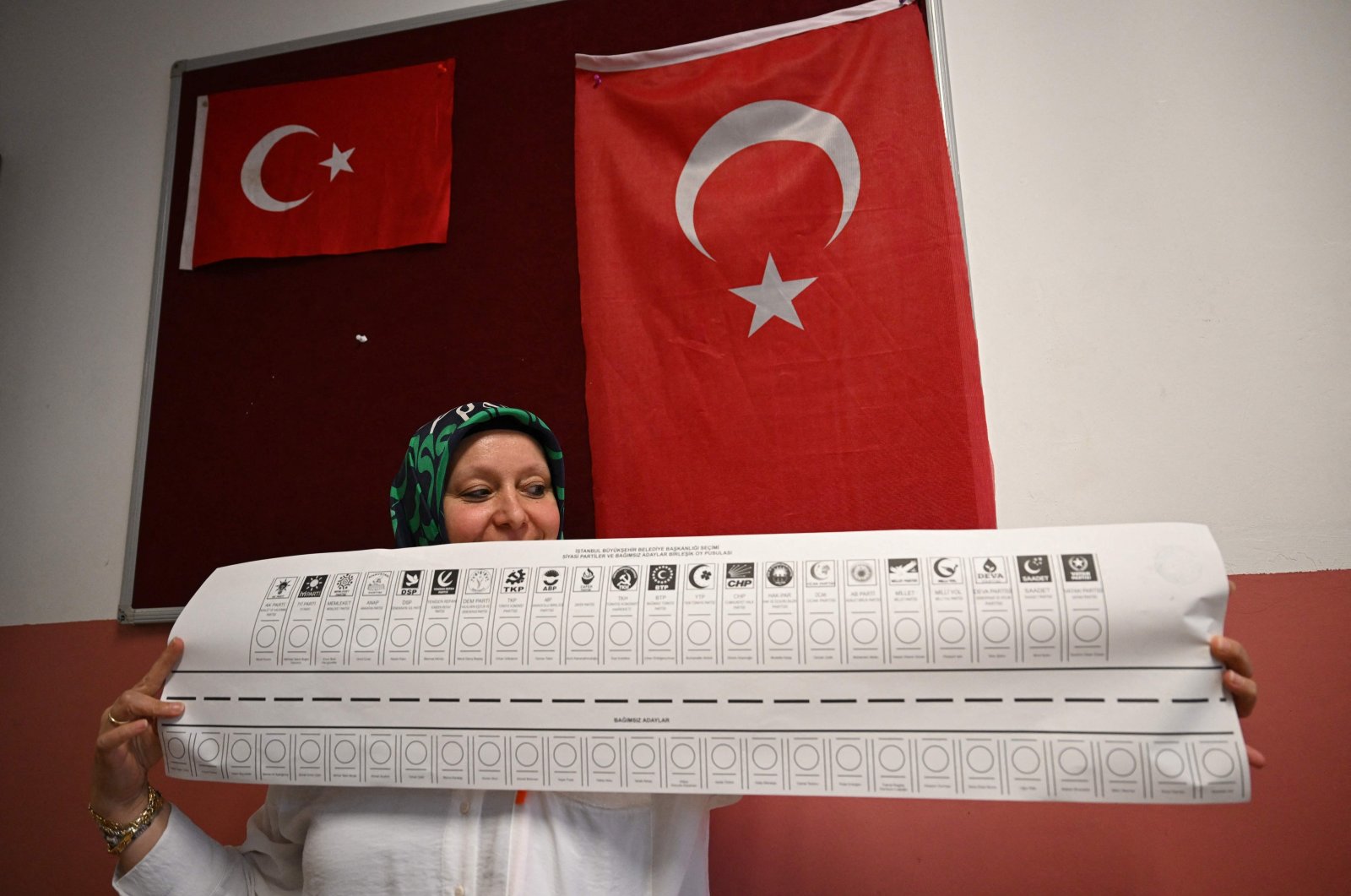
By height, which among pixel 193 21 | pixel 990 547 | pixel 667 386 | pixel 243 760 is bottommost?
pixel 243 760

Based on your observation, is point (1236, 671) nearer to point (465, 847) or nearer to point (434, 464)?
point (465, 847)

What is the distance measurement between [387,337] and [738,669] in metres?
0.99

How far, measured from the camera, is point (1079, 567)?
0.73 metres

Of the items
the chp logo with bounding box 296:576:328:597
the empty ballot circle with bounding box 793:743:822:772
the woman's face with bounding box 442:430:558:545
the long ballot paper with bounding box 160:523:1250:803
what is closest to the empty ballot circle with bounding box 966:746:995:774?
the long ballot paper with bounding box 160:523:1250:803

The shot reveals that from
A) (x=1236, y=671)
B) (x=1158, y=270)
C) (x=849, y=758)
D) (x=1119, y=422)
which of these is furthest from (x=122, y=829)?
(x=1158, y=270)

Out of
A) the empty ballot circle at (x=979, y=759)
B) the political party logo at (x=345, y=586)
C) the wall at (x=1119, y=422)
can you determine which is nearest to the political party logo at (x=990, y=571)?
the empty ballot circle at (x=979, y=759)

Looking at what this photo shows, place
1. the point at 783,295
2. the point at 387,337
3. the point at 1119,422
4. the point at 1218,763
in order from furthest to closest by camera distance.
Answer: the point at 387,337
the point at 783,295
the point at 1119,422
the point at 1218,763

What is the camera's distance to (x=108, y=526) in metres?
1.50

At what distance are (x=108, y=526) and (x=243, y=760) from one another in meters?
0.91

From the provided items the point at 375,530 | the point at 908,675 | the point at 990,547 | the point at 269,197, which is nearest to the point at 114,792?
the point at 375,530

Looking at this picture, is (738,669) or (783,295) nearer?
(738,669)

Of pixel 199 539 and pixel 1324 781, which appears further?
pixel 199 539

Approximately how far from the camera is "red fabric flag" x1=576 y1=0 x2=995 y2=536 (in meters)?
1.22

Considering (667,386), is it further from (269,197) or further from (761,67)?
(269,197)
